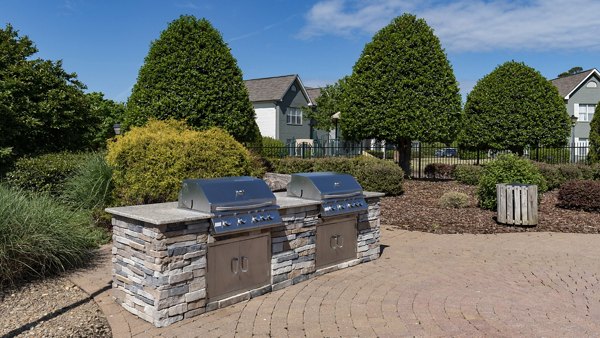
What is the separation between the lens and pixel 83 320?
3.99 meters

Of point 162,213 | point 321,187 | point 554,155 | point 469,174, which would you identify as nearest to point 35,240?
point 162,213

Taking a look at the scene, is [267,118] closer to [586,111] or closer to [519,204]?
[586,111]

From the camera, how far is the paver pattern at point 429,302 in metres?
3.84

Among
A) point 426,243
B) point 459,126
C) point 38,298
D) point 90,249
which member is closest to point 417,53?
point 459,126

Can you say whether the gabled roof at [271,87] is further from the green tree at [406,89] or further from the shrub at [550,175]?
the shrub at [550,175]

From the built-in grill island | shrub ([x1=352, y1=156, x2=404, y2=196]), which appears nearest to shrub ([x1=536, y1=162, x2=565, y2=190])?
shrub ([x1=352, y1=156, x2=404, y2=196])

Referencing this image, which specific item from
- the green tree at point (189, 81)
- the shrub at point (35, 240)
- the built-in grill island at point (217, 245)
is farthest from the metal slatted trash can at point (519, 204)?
the shrub at point (35, 240)

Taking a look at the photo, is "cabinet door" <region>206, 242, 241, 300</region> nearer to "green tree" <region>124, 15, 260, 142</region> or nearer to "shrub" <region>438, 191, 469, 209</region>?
"green tree" <region>124, 15, 260, 142</region>

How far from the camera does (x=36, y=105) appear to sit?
913cm

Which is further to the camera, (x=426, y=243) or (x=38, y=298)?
(x=426, y=243)

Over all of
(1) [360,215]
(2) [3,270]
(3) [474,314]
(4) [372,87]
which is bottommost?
(3) [474,314]

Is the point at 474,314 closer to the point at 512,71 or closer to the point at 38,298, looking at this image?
the point at 38,298

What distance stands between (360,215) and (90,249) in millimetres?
3598

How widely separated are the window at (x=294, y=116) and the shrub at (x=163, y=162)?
94.3 ft
